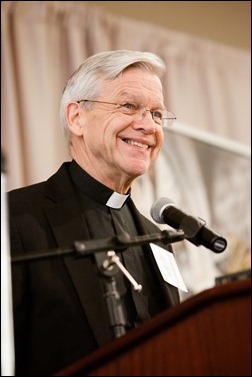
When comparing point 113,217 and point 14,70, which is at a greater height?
point 14,70

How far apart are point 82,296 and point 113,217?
460 mm

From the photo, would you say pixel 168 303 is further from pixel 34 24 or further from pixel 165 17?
pixel 165 17

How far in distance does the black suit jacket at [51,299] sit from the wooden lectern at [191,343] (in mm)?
393

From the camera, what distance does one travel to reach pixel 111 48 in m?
4.15

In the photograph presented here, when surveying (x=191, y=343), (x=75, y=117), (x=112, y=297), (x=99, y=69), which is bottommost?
(x=191, y=343)

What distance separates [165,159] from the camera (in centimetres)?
405

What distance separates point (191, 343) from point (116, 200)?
39.3 inches

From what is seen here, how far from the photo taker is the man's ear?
7.61 ft

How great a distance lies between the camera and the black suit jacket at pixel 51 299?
1827mm

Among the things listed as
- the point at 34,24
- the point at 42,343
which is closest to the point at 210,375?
the point at 42,343

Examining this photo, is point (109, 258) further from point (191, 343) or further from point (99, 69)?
point (99, 69)

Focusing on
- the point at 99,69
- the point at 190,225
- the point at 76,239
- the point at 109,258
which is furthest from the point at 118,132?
the point at 109,258

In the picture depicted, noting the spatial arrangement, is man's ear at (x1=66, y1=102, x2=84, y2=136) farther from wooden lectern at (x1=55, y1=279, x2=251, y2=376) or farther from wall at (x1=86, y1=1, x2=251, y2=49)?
wall at (x1=86, y1=1, x2=251, y2=49)

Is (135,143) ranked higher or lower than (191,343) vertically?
A: higher
